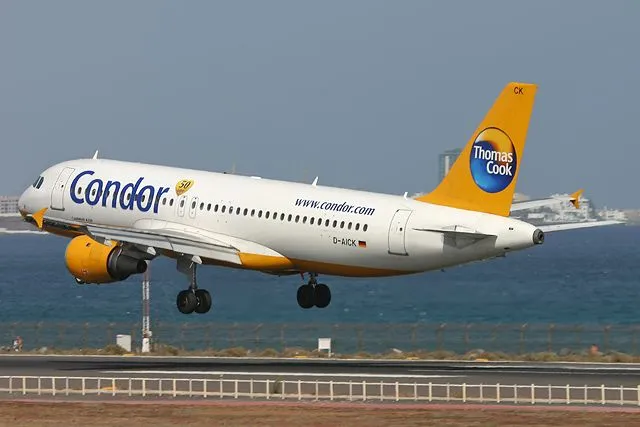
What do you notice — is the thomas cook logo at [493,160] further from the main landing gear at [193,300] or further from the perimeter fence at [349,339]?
the perimeter fence at [349,339]

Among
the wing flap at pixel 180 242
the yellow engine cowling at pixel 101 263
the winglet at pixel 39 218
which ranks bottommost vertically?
the yellow engine cowling at pixel 101 263

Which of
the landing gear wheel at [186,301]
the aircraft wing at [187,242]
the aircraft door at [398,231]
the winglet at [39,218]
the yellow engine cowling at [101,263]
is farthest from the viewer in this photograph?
the winglet at [39,218]

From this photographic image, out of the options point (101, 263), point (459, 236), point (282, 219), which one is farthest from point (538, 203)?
point (101, 263)

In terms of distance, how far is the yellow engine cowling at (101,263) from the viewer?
2950 inches

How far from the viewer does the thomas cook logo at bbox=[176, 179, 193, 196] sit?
250 ft

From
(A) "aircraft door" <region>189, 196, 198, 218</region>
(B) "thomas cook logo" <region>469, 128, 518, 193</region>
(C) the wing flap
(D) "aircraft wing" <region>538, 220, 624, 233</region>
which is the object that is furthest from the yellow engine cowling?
(D) "aircraft wing" <region>538, 220, 624, 233</region>

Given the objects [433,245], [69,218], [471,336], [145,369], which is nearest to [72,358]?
[145,369]

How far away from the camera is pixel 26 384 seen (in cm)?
7444

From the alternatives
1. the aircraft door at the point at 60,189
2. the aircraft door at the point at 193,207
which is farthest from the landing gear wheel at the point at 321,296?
the aircraft door at the point at 60,189

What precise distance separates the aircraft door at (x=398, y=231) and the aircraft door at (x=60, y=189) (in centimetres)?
1942

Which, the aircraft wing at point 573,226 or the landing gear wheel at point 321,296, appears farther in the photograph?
the landing gear wheel at point 321,296

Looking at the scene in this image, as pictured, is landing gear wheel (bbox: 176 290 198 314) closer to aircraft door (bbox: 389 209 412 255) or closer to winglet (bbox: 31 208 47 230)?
winglet (bbox: 31 208 47 230)

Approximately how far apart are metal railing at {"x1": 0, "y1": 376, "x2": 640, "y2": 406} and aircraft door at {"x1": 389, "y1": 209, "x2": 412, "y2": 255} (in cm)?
608

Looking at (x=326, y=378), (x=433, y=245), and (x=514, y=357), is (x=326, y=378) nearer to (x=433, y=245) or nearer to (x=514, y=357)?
(x=433, y=245)
